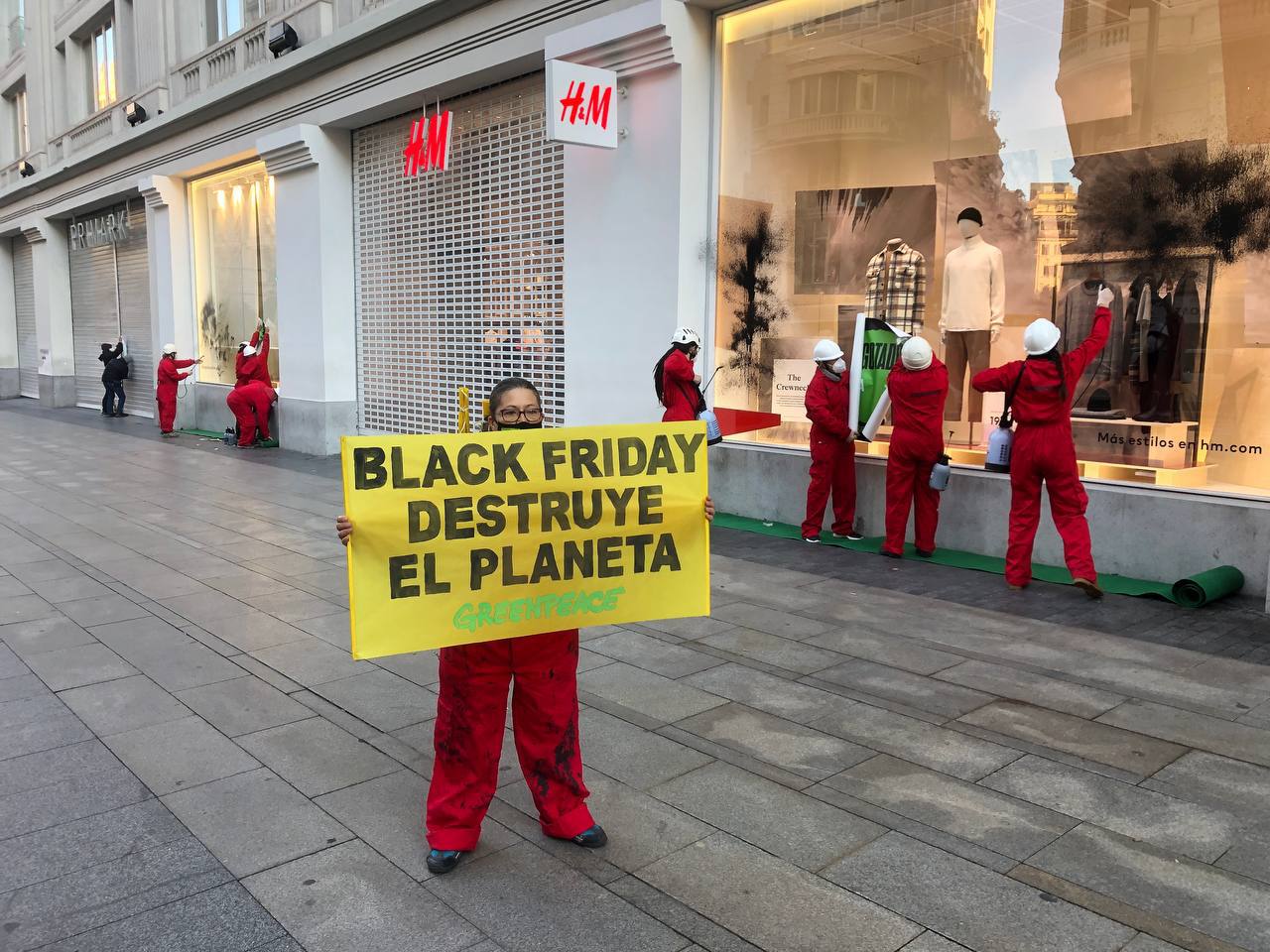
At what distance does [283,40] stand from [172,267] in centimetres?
648

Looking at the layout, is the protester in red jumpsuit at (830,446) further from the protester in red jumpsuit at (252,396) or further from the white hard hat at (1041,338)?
the protester in red jumpsuit at (252,396)

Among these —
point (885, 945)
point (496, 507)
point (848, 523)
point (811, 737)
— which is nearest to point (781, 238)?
point (848, 523)

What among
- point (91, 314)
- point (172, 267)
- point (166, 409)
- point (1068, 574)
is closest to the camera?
point (1068, 574)

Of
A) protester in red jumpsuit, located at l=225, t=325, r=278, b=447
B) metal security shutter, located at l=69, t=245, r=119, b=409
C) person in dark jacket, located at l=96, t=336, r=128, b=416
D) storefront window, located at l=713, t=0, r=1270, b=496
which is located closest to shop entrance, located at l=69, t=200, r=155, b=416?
metal security shutter, located at l=69, t=245, r=119, b=409

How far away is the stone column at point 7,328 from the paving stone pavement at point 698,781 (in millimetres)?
26004

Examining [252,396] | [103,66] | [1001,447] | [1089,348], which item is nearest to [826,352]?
[1001,447]

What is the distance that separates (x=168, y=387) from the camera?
59.4 ft

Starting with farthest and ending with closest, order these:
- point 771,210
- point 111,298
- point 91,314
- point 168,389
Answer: point 91,314 → point 111,298 → point 168,389 → point 771,210

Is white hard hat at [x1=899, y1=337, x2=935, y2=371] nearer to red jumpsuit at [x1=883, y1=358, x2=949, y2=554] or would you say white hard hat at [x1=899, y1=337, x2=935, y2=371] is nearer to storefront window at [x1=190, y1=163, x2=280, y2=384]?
red jumpsuit at [x1=883, y1=358, x2=949, y2=554]

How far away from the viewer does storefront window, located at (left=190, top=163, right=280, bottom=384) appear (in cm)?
1692

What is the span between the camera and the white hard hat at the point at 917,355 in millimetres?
7832

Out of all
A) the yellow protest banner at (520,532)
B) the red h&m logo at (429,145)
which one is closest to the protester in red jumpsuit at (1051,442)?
the yellow protest banner at (520,532)

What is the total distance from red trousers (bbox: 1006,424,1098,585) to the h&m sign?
5.01 m

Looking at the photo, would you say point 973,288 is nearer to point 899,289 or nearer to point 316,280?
point 899,289
